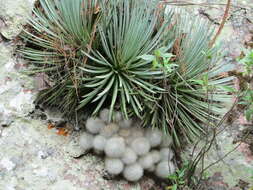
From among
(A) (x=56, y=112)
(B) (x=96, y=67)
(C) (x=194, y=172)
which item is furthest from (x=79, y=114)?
(C) (x=194, y=172)

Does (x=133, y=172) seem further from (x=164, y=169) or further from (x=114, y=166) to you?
(x=164, y=169)

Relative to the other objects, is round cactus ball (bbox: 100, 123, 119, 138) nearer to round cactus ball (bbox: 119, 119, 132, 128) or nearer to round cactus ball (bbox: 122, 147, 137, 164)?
round cactus ball (bbox: 119, 119, 132, 128)

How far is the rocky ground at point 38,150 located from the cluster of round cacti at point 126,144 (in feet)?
0.39

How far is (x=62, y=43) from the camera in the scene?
235cm

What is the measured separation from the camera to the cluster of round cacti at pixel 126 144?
2271mm

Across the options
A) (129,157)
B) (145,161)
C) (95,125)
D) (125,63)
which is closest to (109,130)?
(95,125)

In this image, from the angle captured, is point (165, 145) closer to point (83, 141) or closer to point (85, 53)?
point (83, 141)

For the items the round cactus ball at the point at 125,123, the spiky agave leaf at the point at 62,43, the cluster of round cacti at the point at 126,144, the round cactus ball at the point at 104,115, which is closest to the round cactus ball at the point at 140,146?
the cluster of round cacti at the point at 126,144

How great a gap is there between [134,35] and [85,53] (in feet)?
1.11

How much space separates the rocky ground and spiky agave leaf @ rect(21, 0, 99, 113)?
6.9 inches

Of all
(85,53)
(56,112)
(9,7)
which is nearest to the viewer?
(85,53)

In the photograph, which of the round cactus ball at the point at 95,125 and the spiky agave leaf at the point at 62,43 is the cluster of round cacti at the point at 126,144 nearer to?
the round cactus ball at the point at 95,125

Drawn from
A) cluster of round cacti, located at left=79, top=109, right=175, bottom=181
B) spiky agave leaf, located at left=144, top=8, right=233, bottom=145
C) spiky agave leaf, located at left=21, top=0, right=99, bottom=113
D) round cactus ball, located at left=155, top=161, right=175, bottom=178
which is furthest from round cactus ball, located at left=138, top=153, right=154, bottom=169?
spiky agave leaf, located at left=21, top=0, right=99, bottom=113

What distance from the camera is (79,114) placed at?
2480 millimetres
